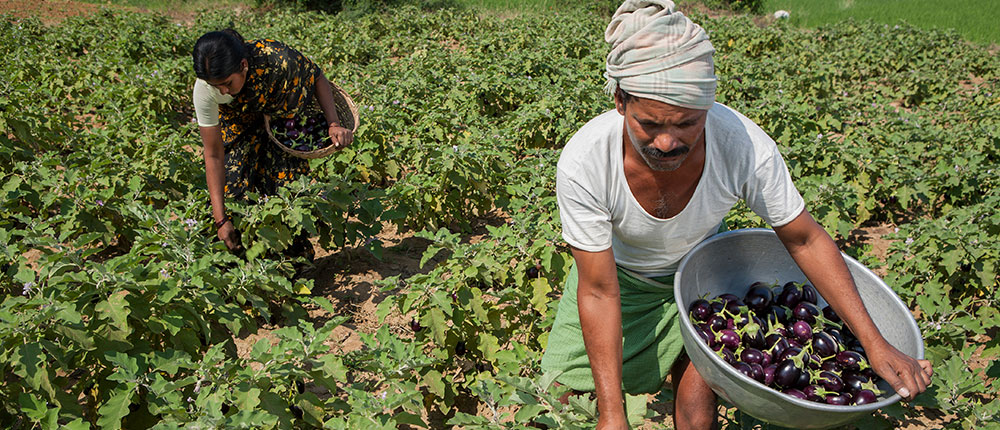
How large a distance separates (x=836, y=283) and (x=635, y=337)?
0.65 metres

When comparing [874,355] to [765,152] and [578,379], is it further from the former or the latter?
[578,379]

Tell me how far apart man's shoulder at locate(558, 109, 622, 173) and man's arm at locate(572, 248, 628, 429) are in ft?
0.80

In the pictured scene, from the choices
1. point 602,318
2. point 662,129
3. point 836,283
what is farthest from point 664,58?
point 836,283

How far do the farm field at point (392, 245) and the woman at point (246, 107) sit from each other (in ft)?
0.76

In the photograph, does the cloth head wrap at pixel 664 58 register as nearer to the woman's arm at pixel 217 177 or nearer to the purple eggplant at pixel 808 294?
the purple eggplant at pixel 808 294

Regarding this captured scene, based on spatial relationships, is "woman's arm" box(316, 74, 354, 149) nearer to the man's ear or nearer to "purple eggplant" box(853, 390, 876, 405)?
the man's ear

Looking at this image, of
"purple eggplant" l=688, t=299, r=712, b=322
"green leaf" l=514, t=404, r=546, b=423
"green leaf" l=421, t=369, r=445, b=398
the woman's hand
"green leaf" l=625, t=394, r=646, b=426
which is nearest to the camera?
"green leaf" l=625, t=394, r=646, b=426

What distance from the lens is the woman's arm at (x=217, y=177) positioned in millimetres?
3309

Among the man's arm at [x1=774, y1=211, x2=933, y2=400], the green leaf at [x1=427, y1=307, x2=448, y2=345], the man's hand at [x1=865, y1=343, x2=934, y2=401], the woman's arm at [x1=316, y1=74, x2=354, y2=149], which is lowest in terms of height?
the green leaf at [x1=427, y1=307, x2=448, y2=345]

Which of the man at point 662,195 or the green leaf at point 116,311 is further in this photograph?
the green leaf at point 116,311

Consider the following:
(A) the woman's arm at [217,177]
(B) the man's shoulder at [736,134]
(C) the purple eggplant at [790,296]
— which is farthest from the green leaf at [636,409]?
(A) the woman's arm at [217,177]

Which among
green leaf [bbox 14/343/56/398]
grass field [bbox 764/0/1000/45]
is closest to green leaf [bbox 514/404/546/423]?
green leaf [bbox 14/343/56/398]

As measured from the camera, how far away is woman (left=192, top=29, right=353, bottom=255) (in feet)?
9.98

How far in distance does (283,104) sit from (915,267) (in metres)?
3.71
